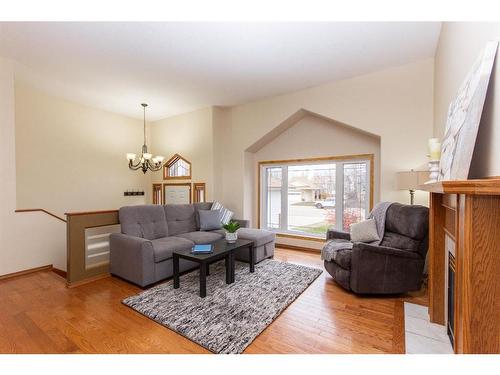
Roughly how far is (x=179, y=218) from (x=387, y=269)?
313 cm

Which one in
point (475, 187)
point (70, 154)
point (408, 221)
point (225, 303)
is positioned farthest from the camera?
point (70, 154)

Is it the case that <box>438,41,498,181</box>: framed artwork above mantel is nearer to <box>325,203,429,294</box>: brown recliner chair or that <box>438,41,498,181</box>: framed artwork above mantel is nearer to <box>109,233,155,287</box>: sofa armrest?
<box>325,203,429,294</box>: brown recliner chair

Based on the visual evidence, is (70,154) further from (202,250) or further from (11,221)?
(202,250)

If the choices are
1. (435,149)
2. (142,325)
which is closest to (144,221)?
(142,325)

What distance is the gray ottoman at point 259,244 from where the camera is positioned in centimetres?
364

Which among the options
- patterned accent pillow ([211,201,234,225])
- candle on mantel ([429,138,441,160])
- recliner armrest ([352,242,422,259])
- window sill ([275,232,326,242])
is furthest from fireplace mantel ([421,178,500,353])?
patterned accent pillow ([211,201,234,225])

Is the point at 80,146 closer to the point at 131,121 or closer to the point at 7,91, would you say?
the point at 131,121

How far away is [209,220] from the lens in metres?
4.19

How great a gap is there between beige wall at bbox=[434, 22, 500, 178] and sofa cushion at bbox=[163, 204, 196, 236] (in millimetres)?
3656

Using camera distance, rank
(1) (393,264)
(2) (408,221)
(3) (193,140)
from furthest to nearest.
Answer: (3) (193,140) → (2) (408,221) → (1) (393,264)

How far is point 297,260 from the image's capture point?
3.94 meters

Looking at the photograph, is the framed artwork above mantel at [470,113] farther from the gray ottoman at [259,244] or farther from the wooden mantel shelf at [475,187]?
the gray ottoman at [259,244]

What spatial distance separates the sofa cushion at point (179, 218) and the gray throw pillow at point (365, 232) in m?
2.67

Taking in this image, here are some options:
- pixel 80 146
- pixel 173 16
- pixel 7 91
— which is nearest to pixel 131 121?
pixel 80 146
